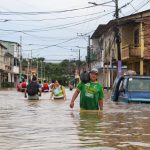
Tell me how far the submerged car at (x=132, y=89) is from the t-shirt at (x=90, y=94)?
5946mm

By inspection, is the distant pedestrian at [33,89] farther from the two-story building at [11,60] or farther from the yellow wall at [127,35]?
the two-story building at [11,60]

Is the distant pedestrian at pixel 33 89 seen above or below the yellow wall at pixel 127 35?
below

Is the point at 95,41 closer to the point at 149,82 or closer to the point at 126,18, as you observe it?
the point at 126,18

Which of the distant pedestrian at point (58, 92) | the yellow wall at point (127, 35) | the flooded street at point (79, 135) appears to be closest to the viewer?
the flooded street at point (79, 135)

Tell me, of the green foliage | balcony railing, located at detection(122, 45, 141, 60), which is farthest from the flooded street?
the green foliage

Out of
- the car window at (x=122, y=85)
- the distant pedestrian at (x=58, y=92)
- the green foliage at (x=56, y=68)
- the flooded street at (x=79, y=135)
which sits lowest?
the flooded street at (x=79, y=135)

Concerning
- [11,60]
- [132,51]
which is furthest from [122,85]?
[11,60]

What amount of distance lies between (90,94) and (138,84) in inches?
291

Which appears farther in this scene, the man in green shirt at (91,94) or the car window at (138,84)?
the car window at (138,84)

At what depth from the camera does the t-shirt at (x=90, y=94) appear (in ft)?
43.5

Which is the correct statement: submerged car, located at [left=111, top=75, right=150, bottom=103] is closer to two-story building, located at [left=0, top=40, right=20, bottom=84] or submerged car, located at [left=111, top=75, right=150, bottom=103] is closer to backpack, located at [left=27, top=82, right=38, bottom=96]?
backpack, located at [left=27, top=82, right=38, bottom=96]

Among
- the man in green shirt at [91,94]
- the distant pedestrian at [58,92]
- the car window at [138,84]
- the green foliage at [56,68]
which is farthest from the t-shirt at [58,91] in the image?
the green foliage at [56,68]

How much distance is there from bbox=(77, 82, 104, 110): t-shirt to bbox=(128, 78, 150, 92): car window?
6.64m

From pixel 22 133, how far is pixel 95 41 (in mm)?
79532
